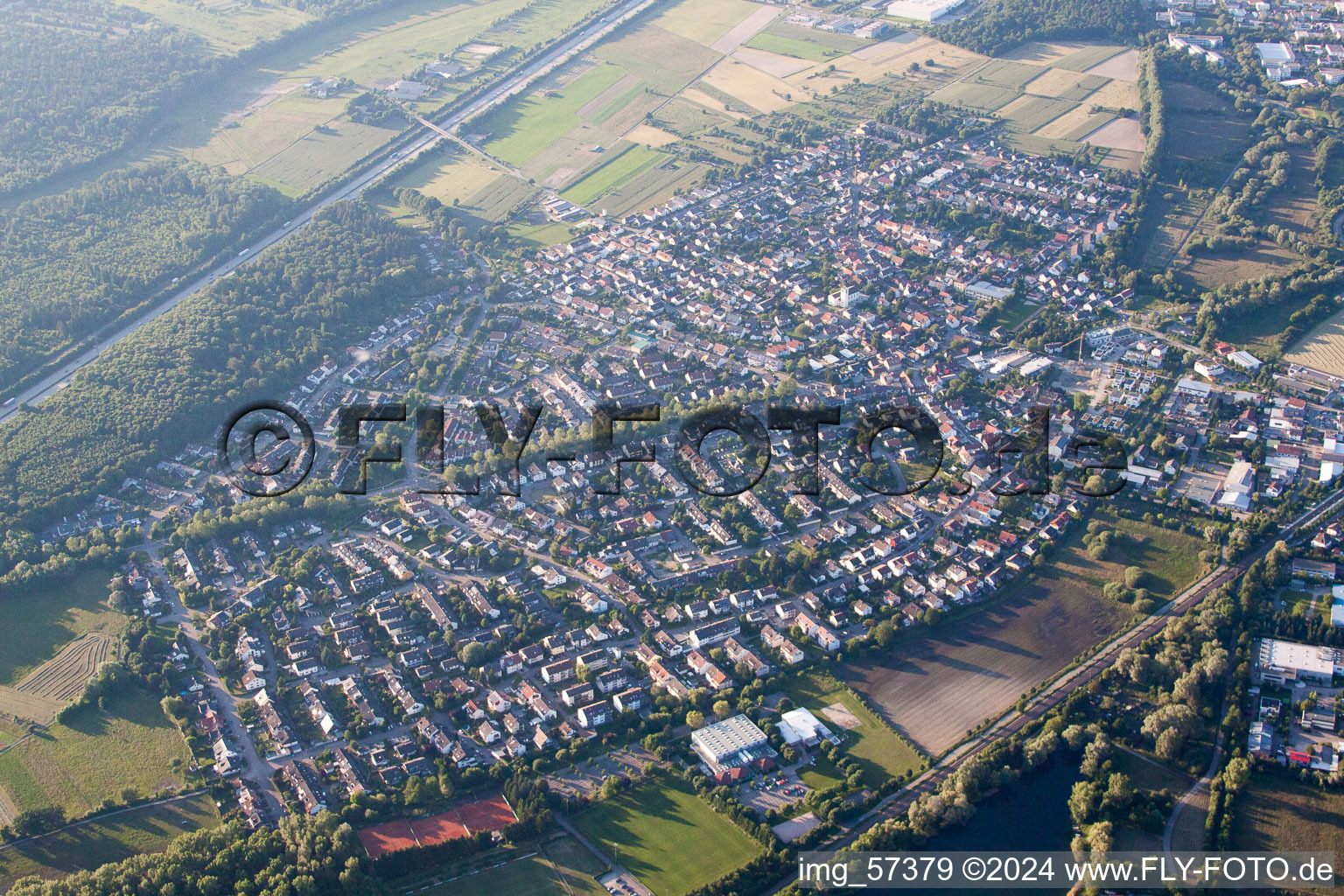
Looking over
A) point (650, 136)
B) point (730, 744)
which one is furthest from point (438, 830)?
point (650, 136)

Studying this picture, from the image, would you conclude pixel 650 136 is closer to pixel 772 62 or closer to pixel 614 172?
pixel 614 172

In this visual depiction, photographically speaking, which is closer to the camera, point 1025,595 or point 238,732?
point 238,732

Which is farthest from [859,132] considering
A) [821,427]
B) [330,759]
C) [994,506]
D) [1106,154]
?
[330,759]

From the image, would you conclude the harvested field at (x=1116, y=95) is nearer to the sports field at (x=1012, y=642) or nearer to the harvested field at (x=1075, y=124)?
the harvested field at (x=1075, y=124)

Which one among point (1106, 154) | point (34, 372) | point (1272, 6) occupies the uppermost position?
point (1272, 6)

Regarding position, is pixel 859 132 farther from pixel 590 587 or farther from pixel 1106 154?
pixel 590 587
